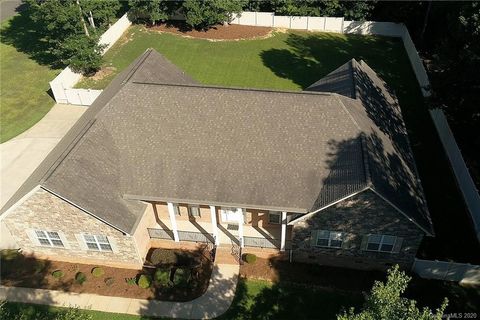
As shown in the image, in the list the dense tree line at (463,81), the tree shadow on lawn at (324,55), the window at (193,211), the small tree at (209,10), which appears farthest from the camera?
the small tree at (209,10)

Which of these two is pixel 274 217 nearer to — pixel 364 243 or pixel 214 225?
pixel 214 225

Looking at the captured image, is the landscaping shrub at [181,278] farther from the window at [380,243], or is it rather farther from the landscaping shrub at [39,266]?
the window at [380,243]

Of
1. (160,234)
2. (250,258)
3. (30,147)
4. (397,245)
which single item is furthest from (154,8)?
(397,245)

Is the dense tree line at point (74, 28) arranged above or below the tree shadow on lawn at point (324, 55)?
above

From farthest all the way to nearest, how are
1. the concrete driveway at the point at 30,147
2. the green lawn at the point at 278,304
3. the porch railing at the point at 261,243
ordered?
1. the concrete driveway at the point at 30,147
2. the porch railing at the point at 261,243
3. the green lawn at the point at 278,304

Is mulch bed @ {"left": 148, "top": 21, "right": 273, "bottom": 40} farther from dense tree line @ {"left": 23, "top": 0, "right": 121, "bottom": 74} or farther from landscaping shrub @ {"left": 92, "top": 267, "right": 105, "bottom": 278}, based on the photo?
landscaping shrub @ {"left": 92, "top": 267, "right": 105, "bottom": 278}

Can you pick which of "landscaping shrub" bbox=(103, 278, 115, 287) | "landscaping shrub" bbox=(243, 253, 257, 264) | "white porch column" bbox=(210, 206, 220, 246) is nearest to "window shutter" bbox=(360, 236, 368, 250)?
"landscaping shrub" bbox=(243, 253, 257, 264)

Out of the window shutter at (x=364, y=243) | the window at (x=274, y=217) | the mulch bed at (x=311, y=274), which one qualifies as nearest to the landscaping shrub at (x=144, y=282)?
the mulch bed at (x=311, y=274)
